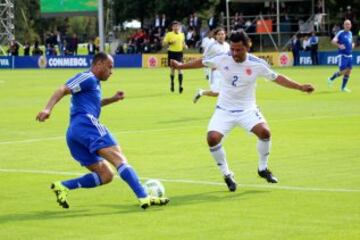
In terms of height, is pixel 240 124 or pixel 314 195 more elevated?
pixel 240 124

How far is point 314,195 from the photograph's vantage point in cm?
1266

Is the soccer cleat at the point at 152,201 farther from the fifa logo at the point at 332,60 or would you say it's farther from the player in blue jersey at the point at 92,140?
the fifa logo at the point at 332,60

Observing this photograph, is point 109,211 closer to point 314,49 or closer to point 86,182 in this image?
point 86,182

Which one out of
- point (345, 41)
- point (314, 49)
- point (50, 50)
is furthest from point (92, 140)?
point (50, 50)

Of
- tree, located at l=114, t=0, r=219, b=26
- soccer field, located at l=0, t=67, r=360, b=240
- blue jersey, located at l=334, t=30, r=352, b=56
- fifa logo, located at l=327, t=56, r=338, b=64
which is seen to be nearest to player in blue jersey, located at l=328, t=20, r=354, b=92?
blue jersey, located at l=334, t=30, r=352, b=56

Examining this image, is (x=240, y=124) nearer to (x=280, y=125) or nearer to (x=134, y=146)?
(x=134, y=146)

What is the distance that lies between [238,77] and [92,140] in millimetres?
2635

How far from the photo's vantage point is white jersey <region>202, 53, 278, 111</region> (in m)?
Answer: 13.4

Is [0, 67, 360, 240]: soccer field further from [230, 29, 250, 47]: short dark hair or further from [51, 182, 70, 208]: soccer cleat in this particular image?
[230, 29, 250, 47]: short dark hair

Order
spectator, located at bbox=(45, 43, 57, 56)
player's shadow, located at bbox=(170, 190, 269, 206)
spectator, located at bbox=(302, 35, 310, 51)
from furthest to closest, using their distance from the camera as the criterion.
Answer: spectator, located at bbox=(45, 43, 57, 56) → spectator, located at bbox=(302, 35, 310, 51) → player's shadow, located at bbox=(170, 190, 269, 206)

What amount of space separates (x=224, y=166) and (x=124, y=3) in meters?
72.5

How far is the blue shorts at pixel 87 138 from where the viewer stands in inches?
459

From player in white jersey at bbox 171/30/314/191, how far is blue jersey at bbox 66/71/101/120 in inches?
81.4

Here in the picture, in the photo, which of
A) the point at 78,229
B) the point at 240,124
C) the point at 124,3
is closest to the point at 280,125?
the point at 240,124
